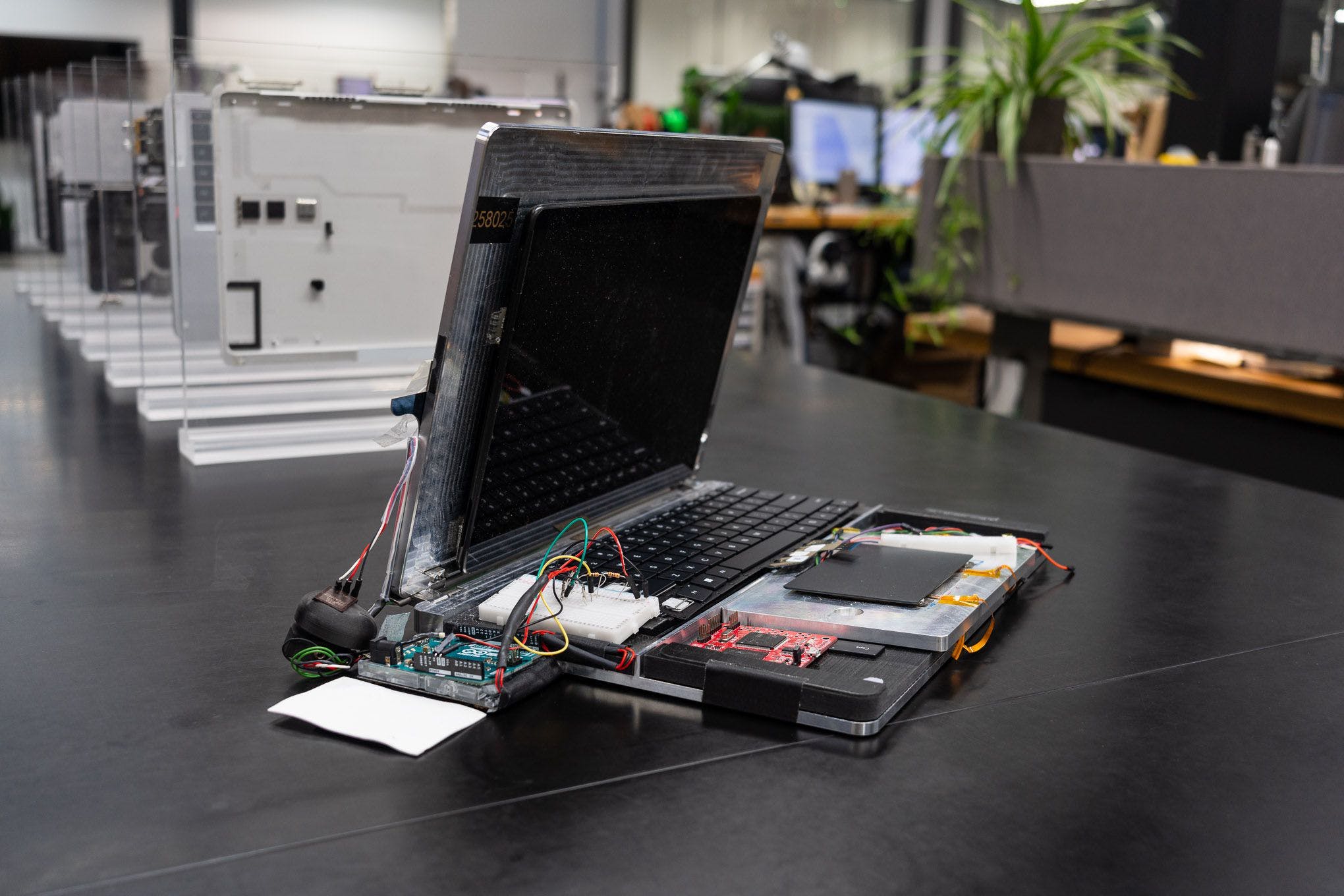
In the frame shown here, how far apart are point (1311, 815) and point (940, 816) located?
0.18 meters

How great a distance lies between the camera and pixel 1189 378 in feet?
7.50

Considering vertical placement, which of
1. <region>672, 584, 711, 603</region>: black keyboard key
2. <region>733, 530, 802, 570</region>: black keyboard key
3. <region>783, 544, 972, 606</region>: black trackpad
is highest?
<region>783, 544, 972, 606</region>: black trackpad

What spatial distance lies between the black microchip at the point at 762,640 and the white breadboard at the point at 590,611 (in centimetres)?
6

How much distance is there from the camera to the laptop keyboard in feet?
2.54

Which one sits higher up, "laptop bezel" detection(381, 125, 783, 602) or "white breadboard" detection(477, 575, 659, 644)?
"laptop bezel" detection(381, 125, 783, 602)

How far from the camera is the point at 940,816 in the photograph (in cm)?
55

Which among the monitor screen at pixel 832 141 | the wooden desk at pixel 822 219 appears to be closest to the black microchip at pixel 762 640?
the wooden desk at pixel 822 219

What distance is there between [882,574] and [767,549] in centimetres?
12

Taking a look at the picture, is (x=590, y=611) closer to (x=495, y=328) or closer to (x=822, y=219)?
(x=495, y=328)

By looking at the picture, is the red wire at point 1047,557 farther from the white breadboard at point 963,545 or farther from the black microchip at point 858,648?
the black microchip at point 858,648

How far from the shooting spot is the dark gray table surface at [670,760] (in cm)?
51

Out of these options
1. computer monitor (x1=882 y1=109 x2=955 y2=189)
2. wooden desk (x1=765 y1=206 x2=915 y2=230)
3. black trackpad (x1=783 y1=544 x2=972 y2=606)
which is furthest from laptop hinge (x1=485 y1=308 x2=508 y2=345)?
computer monitor (x1=882 y1=109 x2=955 y2=189)

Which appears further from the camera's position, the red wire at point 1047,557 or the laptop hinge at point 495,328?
the red wire at point 1047,557

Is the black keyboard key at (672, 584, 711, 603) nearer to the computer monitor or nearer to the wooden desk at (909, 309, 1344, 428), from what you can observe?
the wooden desk at (909, 309, 1344, 428)
